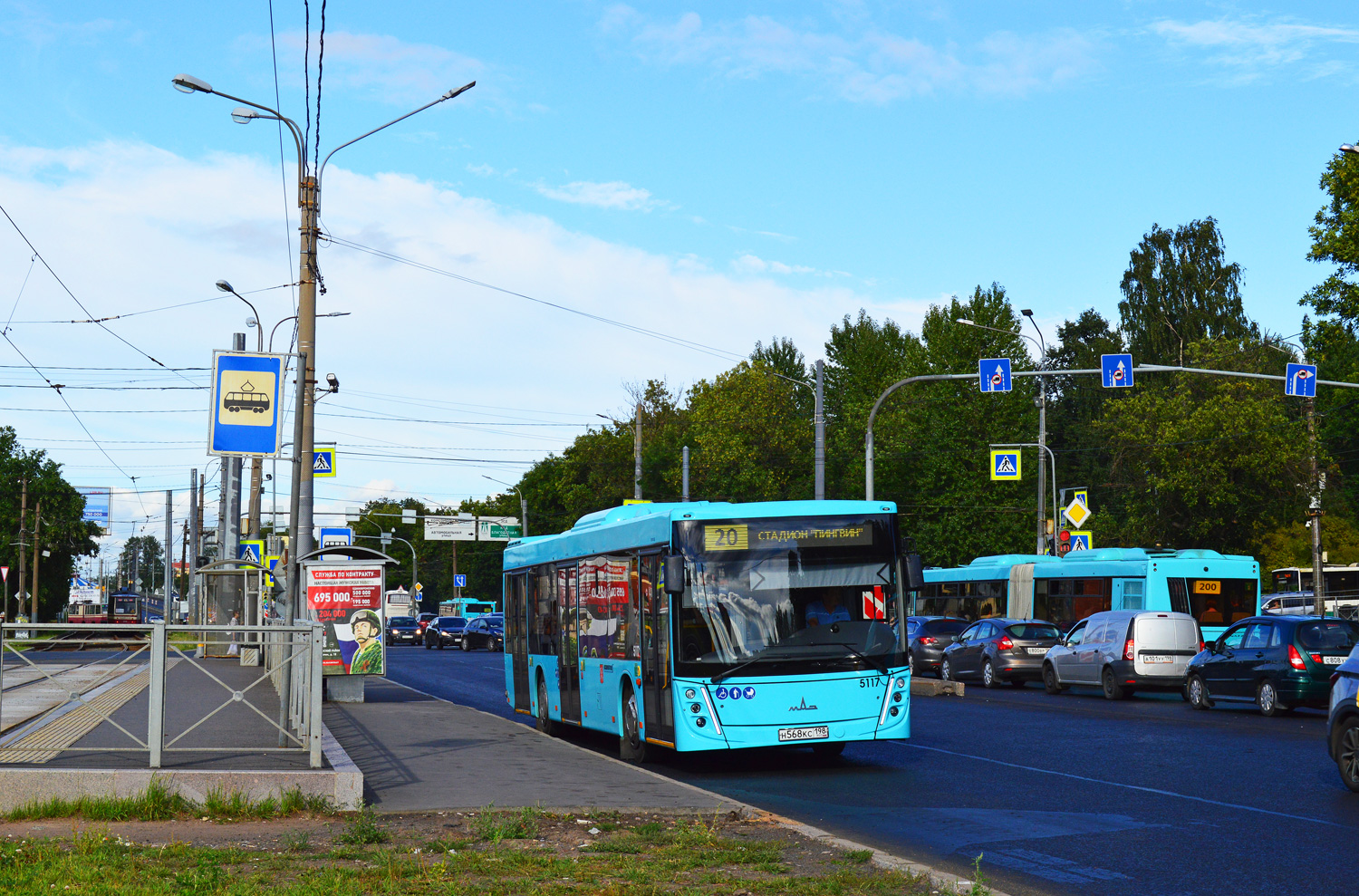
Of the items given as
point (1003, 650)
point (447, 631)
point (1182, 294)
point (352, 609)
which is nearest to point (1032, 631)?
point (1003, 650)

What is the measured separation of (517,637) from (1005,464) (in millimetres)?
23127

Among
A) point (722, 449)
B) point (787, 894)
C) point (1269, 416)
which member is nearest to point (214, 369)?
point (787, 894)

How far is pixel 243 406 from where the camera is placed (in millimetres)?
13164

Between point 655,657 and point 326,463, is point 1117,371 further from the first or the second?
point 326,463

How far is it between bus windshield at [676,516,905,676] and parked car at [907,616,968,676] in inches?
801

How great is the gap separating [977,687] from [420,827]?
23.8 metres

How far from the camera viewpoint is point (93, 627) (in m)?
10.8

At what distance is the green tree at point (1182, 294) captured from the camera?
242ft

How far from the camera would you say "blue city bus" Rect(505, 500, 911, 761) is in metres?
14.1

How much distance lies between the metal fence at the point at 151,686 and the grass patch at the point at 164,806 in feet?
1.98

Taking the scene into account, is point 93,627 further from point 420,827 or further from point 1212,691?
point 1212,691

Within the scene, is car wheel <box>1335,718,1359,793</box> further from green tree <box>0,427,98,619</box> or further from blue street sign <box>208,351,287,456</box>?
green tree <box>0,427,98,619</box>

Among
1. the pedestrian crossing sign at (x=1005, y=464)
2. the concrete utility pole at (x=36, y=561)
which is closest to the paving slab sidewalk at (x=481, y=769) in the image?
the pedestrian crossing sign at (x=1005, y=464)

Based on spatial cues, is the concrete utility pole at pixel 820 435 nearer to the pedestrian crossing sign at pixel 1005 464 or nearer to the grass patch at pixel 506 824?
the pedestrian crossing sign at pixel 1005 464
